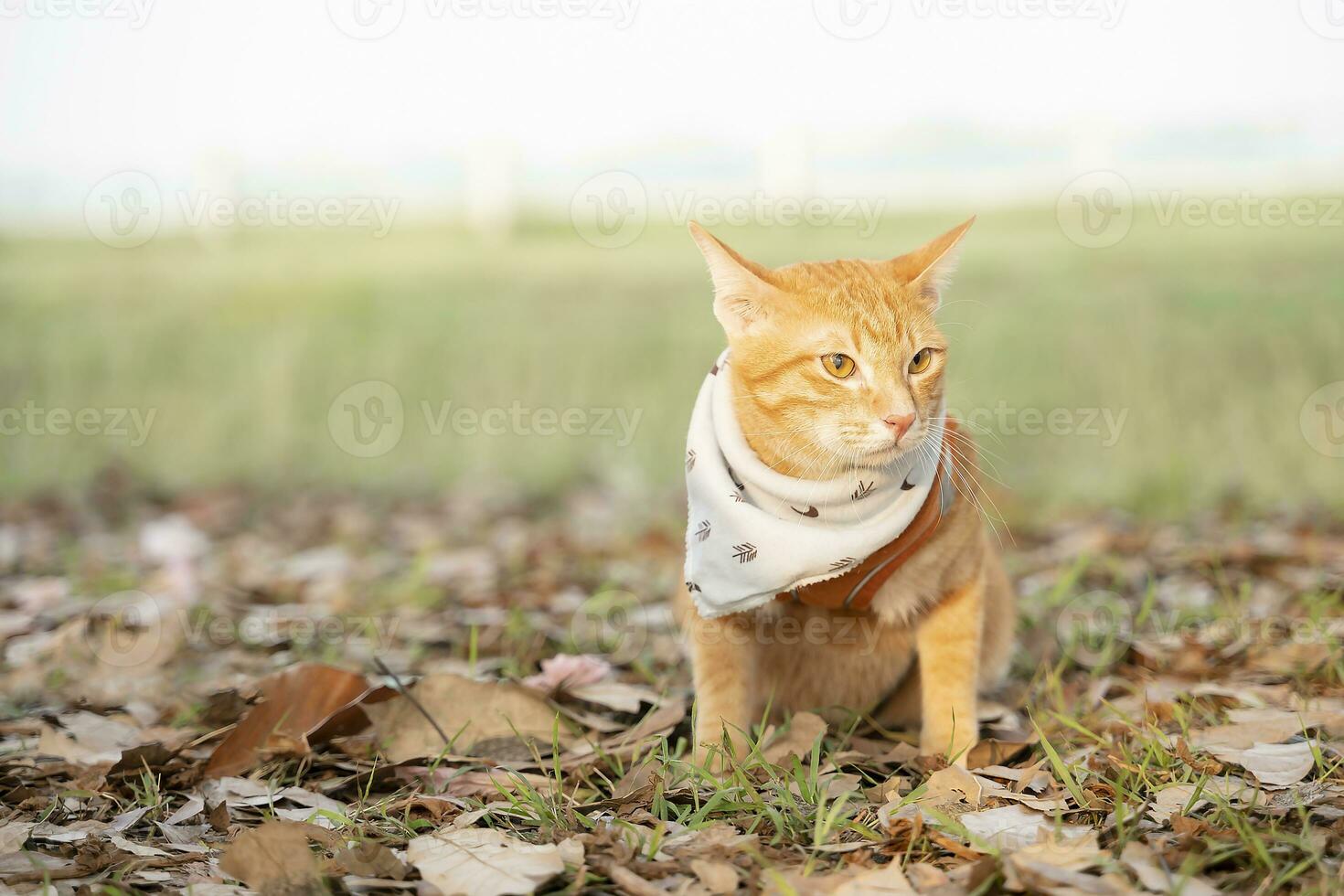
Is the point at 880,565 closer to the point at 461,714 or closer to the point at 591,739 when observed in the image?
the point at 591,739

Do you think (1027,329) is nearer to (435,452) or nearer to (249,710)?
(435,452)

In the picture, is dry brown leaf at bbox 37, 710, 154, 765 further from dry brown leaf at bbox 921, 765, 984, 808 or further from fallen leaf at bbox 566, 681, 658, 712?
dry brown leaf at bbox 921, 765, 984, 808

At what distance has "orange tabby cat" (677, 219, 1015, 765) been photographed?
2.60 m

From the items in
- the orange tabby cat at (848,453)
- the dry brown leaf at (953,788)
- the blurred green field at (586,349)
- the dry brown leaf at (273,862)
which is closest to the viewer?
the dry brown leaf at (273,862)

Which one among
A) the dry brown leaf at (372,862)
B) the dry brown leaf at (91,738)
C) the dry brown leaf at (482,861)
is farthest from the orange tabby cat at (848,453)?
the dry brown leaf at (91,738)

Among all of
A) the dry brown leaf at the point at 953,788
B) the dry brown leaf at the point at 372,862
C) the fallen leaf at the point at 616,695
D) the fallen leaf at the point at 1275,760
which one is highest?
the fallen leaf at the point at 1275,760

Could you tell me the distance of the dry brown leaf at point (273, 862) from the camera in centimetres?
199

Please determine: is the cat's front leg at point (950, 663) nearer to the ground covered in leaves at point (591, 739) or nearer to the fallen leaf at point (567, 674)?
the ground covered in leaves at point (591, 739)

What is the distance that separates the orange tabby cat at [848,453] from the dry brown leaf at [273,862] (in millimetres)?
954

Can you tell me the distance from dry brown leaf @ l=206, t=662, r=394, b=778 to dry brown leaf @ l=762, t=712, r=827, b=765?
99 cm

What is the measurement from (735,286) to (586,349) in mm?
4311

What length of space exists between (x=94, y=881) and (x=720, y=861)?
1.14 m

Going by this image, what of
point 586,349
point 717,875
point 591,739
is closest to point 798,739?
point 591,739

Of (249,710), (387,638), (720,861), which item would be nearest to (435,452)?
(387,638)
